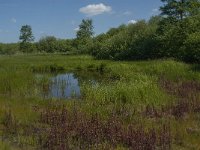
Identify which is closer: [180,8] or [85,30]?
[180,8]

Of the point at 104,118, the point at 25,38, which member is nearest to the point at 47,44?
the point at 25,38

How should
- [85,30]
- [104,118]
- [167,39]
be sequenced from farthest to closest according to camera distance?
[85,30], [167,39], [104,118]

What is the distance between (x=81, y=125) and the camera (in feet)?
40.0

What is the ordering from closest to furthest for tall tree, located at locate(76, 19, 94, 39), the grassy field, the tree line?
the grassy field
the tree line
tall tree, located at locate(76, 19, 94, 39)

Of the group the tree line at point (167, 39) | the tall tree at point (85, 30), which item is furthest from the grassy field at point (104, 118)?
the tall tree at point (85, 30)

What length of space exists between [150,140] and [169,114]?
4897mm

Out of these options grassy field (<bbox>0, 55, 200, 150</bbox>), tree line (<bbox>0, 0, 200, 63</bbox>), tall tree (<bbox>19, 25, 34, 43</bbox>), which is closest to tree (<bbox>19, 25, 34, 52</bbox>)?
tall tree (<bbox>19, 25, 34, 43</bbox>)

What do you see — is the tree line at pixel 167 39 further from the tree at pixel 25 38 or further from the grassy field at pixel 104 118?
the tree at pixel 25 38

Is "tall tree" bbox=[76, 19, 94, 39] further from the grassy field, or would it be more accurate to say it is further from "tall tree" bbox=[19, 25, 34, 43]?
the grassy field

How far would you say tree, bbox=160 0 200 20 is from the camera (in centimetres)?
4750

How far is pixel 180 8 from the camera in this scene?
47.3m

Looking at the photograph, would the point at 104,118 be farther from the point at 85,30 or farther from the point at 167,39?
the point at 85,30

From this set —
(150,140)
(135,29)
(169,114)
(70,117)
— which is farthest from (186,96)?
(135,29)

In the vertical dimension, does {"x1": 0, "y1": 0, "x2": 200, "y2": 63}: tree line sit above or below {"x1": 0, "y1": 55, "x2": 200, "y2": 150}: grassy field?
above
